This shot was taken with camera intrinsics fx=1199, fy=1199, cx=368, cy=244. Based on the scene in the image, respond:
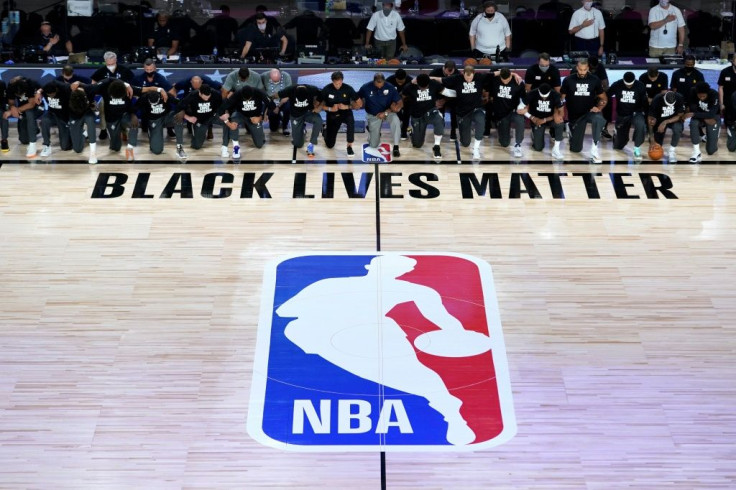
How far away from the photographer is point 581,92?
900 inches

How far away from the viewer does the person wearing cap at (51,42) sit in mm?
25189

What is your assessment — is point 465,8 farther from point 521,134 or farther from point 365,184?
point 365,184

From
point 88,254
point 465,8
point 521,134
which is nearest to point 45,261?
point 88,254

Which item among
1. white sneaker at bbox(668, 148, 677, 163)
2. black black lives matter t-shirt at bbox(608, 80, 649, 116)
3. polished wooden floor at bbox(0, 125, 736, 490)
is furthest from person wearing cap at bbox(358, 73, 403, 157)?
white sneaker at bbox(668, 148, 677, 163)

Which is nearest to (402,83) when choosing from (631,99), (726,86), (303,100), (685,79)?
(303,100)

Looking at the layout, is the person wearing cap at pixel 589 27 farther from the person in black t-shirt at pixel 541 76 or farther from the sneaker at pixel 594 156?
the sneaker at pixel 594 156

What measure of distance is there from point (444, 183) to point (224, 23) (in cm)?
709

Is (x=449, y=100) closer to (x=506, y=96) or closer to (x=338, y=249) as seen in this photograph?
(x=506, y=96)

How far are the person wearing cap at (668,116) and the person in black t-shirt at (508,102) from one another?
8.15 ft

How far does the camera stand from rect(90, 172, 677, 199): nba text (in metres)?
21.2

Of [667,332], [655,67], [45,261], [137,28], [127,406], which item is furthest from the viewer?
[137,28]

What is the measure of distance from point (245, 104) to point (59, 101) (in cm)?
352

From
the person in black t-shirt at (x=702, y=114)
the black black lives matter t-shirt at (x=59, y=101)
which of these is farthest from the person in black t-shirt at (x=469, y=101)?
the black black lives matter t-shirt at (x=59, y=101)

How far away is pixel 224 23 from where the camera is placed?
25.8 meters
